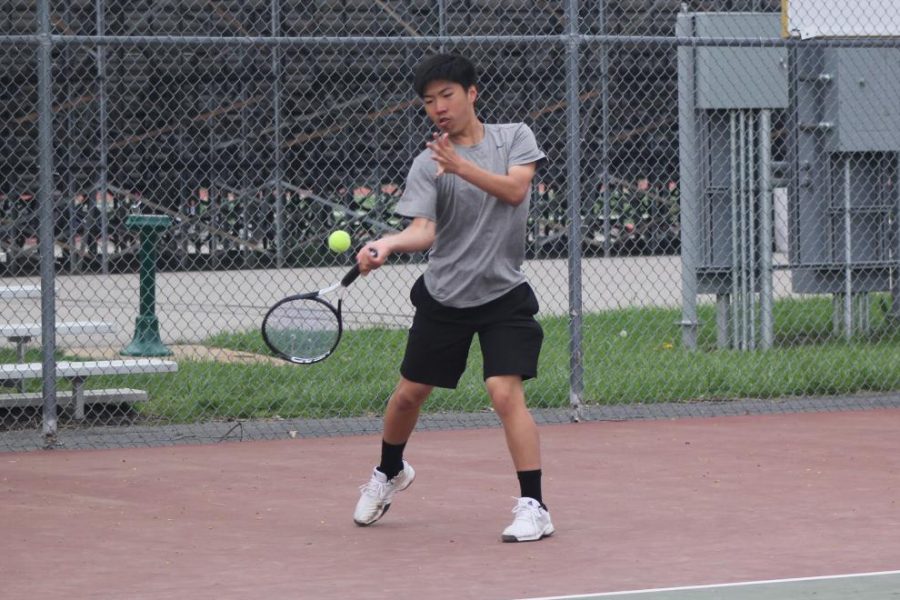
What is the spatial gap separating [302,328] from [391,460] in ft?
2.14

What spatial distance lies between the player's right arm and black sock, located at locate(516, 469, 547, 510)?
2.87 ft

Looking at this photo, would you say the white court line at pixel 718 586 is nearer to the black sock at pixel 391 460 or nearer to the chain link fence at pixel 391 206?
the black sock at pixel 391 460

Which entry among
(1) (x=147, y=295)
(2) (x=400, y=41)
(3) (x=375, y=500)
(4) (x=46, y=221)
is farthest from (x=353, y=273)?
(1) (x=147, y=295)

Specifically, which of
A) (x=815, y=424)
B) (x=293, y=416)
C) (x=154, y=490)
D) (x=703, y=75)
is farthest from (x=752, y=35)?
(x=154, y=490)

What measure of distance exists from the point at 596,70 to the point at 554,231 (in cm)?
202

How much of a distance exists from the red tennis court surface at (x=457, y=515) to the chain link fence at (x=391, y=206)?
80 cm

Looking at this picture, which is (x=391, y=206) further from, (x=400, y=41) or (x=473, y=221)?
(x=473, y=221)

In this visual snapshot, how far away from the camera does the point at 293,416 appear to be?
8945 millimetres

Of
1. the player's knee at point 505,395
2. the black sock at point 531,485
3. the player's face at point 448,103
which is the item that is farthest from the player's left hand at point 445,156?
the black sock at point 531,485

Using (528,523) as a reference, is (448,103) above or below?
above

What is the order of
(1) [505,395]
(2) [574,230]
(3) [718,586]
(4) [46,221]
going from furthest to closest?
(2) [574,230]
(4) [46,221]
(1) [505,395]
(3) [718,586]

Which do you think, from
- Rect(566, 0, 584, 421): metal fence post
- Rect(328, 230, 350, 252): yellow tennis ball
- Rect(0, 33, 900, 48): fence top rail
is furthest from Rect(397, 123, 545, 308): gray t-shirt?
Rect(566, 0, 584, 421): metal fence post

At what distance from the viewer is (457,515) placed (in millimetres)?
6293

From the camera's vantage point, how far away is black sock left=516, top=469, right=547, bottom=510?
5.79m
